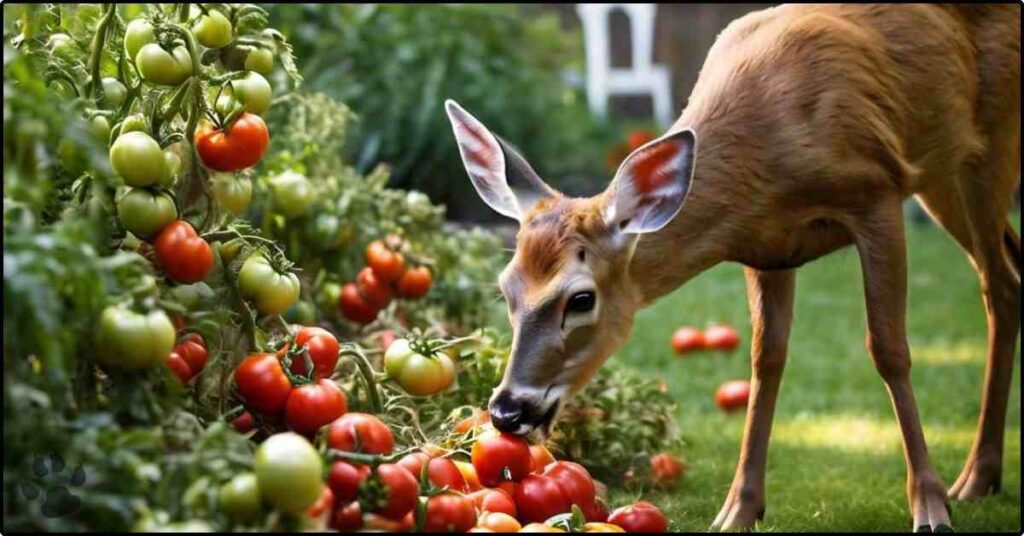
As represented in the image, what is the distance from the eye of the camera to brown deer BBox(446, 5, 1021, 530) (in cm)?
437

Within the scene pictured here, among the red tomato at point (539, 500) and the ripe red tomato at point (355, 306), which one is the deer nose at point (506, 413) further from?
the ripe red tomato at point (355, 306)

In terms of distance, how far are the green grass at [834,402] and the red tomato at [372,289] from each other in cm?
142

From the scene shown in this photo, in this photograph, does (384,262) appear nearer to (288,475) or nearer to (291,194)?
(291,194)

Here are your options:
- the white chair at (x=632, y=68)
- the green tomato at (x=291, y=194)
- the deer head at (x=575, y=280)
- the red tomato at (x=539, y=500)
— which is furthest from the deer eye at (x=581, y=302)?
the white chair at (x=632, y=68)

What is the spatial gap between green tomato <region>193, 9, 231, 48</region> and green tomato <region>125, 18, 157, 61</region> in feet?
0.57

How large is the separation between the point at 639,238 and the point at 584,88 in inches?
440

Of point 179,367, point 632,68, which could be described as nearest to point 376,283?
point 179,367

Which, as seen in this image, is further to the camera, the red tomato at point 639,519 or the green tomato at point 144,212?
the red tomato at point 639,519

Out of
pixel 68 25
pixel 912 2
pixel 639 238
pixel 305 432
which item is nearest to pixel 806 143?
pixel 639 238

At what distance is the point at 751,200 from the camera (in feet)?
15.8

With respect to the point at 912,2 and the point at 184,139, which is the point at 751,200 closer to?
the point at 912,2

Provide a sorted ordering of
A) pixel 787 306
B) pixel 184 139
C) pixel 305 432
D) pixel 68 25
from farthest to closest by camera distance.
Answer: pixel 787 306 → pixel 68 25 → pixel 184 139 → pixel 305 432

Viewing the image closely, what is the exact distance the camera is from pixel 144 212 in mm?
3566

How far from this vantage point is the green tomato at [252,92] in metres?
4.09
